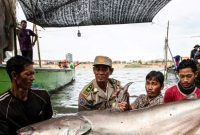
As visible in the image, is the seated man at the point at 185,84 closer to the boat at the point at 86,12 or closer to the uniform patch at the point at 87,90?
the uniform patch at the point at 87,90

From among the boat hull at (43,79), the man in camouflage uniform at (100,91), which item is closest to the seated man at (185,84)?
the man in camouflage uniform at (100,91)

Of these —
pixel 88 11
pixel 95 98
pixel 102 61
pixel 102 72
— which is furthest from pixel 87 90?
pixel 88 11

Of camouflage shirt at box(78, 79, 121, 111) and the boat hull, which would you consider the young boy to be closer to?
camouflage shirt at box(78, 79, 121, 111)

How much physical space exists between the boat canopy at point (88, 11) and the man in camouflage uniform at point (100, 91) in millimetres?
4811

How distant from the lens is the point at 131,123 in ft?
12.3

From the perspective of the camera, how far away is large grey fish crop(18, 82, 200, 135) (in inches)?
146

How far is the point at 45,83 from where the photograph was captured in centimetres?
1541

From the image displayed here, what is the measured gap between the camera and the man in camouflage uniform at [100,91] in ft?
16.9

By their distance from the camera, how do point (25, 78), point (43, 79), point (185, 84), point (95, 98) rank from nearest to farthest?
point (25, 78) → point (185, 84) → point (95, 98) → point (43, 79)

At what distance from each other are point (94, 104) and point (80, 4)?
573 cm

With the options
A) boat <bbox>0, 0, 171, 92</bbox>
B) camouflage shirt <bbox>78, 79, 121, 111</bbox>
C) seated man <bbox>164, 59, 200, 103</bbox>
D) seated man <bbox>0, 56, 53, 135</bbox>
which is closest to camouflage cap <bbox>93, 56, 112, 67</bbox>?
camouflage shirt <bbox>78, 79, 121, 111</bbox>

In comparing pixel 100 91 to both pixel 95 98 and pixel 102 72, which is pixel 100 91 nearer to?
pixel 95 98

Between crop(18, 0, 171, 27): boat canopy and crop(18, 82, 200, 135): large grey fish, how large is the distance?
610cm

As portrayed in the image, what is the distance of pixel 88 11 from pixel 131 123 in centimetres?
758
